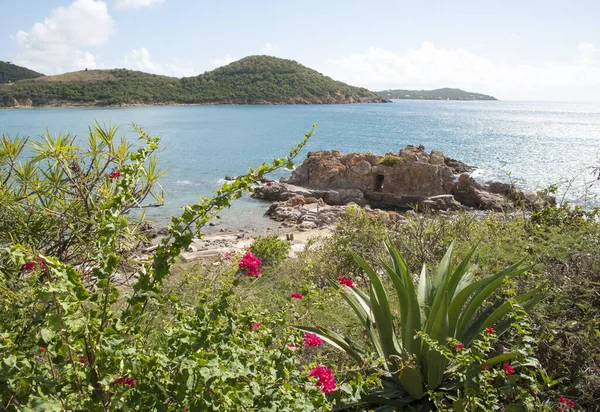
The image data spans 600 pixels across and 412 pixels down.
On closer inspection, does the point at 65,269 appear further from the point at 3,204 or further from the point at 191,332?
the point at 3,204

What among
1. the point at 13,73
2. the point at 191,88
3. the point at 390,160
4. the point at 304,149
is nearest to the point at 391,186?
the point at 390,160

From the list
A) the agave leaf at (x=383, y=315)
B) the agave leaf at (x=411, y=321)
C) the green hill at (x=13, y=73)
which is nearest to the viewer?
the agave leaf at (x=411, y=321)

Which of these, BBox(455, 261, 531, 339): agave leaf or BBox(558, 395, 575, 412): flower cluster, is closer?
BBox(558, 395, 575, 412): flower cluster

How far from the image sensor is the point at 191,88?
125875 millimetres

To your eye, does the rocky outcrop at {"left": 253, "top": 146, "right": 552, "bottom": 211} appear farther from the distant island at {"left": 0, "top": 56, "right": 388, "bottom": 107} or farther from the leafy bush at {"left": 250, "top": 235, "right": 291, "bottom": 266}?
the distant island at {"left": 0, "top": 56, "right": 388, "bottom": 107}

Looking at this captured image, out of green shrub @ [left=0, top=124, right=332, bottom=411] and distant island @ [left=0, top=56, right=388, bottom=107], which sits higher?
distant island @ [left=0, top=56, right=388, bottom=107]

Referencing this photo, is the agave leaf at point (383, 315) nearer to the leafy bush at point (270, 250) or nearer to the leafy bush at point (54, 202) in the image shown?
the leafy bush at point (54, 202)

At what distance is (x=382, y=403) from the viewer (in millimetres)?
3287

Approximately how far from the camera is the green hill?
11380 cm

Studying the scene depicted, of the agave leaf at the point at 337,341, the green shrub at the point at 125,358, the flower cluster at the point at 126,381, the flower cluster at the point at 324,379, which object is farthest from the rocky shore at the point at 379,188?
the flower cluster at the point at 126,381

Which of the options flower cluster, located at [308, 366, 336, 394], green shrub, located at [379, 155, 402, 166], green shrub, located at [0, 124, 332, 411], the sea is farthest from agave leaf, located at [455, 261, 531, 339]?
green shrub, located at [379, 155, 402, 166]

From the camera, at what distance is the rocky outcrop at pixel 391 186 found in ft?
75.2

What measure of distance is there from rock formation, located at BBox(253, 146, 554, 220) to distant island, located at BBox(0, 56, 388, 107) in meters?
86.9

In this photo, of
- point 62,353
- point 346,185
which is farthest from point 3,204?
point 346,185
